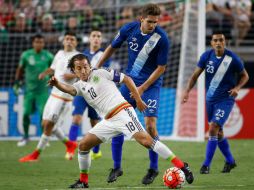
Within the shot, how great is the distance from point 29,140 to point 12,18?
3.88m

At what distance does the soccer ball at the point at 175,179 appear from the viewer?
8.72 meters

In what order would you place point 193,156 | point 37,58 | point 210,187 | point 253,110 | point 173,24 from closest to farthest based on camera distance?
1. point 210,187
2. point 193,156
3. point 37,58
4. point 253,110
5. point 173,24

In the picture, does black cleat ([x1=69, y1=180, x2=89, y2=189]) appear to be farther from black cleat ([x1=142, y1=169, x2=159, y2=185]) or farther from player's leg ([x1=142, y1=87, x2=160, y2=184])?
player's leg ([x1=142, y1=87, x2=160, y2=184])

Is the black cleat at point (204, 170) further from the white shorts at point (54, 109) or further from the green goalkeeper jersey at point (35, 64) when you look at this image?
the green goalkeeper jersey at point (35, 64)

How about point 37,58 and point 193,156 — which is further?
point 37,58

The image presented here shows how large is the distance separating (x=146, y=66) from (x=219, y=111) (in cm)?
176

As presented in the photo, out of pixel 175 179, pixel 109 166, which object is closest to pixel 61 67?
pixel 109 166

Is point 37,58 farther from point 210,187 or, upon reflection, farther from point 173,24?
point 210,187

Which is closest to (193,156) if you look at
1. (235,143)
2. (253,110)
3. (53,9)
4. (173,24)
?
(235,143)

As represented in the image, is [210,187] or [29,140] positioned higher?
[210,187]

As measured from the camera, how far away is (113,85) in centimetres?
912

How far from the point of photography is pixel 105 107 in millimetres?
9023

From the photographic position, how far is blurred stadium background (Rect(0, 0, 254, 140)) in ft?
56.4

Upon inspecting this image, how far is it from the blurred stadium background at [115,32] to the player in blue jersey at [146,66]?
21.6 ft
